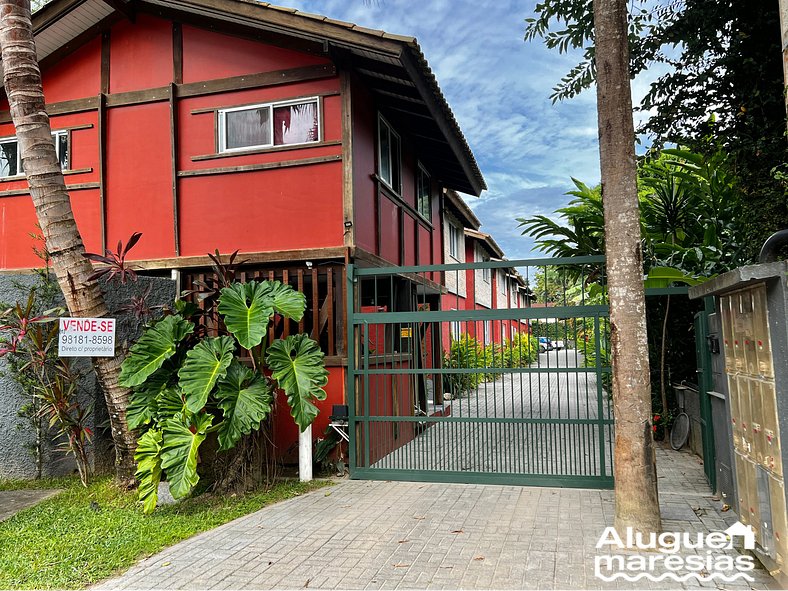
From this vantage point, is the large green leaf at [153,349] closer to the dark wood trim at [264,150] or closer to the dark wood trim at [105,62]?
the dark wood trim at [264,150]

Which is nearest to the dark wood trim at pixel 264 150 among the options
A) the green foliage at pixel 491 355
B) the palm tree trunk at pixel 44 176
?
the palm tree trunk at pixel 44 176

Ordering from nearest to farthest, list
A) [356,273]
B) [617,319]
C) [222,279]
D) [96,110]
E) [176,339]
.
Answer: [617,319] < [176,339] < [222,279] < [356,273] < [96,110]

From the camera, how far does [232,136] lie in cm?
877

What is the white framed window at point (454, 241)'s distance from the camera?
59.5 ft

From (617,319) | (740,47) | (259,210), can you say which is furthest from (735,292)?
(259,210)

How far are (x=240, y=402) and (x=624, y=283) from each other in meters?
3.96

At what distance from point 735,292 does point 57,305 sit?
24.1 feet

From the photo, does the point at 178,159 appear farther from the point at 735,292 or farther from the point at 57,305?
the point at 735,292

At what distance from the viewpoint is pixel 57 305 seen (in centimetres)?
733

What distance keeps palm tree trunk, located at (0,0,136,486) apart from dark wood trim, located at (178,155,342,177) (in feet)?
7.84

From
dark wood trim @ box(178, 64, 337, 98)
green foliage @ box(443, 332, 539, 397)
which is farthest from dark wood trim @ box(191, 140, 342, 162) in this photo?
green foliage @ box(443, 332, 539, 397)

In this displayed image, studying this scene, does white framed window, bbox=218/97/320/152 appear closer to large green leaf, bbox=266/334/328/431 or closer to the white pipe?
large green leaf, bbox=266/334/328/431

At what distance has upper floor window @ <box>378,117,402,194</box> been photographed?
9.53m

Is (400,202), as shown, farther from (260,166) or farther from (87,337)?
(87,337)
